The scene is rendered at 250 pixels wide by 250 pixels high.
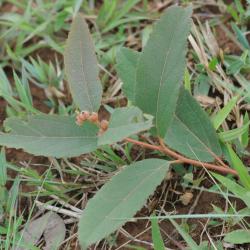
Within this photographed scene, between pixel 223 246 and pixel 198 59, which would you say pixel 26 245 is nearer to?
pixel 223 246

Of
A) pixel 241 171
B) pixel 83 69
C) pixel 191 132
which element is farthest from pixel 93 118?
pixel 241 171

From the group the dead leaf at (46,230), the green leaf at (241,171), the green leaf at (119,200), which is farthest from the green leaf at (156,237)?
the dead leaf at (46,230)

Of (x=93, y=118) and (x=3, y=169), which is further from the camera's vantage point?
(x=3, y=169)

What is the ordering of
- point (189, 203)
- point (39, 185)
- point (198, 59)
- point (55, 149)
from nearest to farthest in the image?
point (55, 149), point (189, 203), point (39, 185), point (198, 59)

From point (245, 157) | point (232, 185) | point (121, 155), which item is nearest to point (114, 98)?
point (121, 155)

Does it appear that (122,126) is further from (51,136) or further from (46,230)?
(46,230)

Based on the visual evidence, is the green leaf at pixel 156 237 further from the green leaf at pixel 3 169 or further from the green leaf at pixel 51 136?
the green leaf at pixel 3 169

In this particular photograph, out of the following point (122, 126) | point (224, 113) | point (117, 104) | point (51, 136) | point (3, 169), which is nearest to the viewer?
point (122, 126)

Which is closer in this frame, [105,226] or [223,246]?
[105,226]
